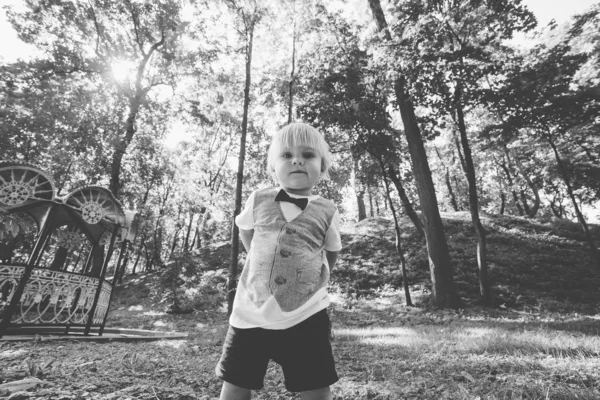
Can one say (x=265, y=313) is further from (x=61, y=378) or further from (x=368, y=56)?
(x=368, y=56)

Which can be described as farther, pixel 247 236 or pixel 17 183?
pixel 17 183

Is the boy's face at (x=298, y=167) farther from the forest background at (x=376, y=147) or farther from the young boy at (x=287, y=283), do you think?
the forest background at (x=376, y=147)

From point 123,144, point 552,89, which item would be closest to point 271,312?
point 552,89

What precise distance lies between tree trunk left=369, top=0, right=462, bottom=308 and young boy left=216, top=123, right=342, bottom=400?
955 centimetres

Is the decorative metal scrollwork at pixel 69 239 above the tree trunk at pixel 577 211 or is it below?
below

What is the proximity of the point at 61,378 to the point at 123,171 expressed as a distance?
16.6 m

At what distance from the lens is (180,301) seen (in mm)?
15773

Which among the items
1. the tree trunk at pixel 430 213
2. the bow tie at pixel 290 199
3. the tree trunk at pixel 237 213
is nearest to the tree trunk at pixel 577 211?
the tree trunk at pixel 430 213

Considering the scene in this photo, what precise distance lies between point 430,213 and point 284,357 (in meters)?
10.4

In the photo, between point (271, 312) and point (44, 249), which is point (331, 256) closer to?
point (271, 312)

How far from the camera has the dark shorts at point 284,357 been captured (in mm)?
1586

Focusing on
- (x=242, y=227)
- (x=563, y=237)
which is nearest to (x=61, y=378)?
(x=242, y=227)

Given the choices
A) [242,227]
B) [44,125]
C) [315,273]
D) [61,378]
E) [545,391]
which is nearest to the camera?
[315,273]

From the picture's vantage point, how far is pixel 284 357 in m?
1.65
